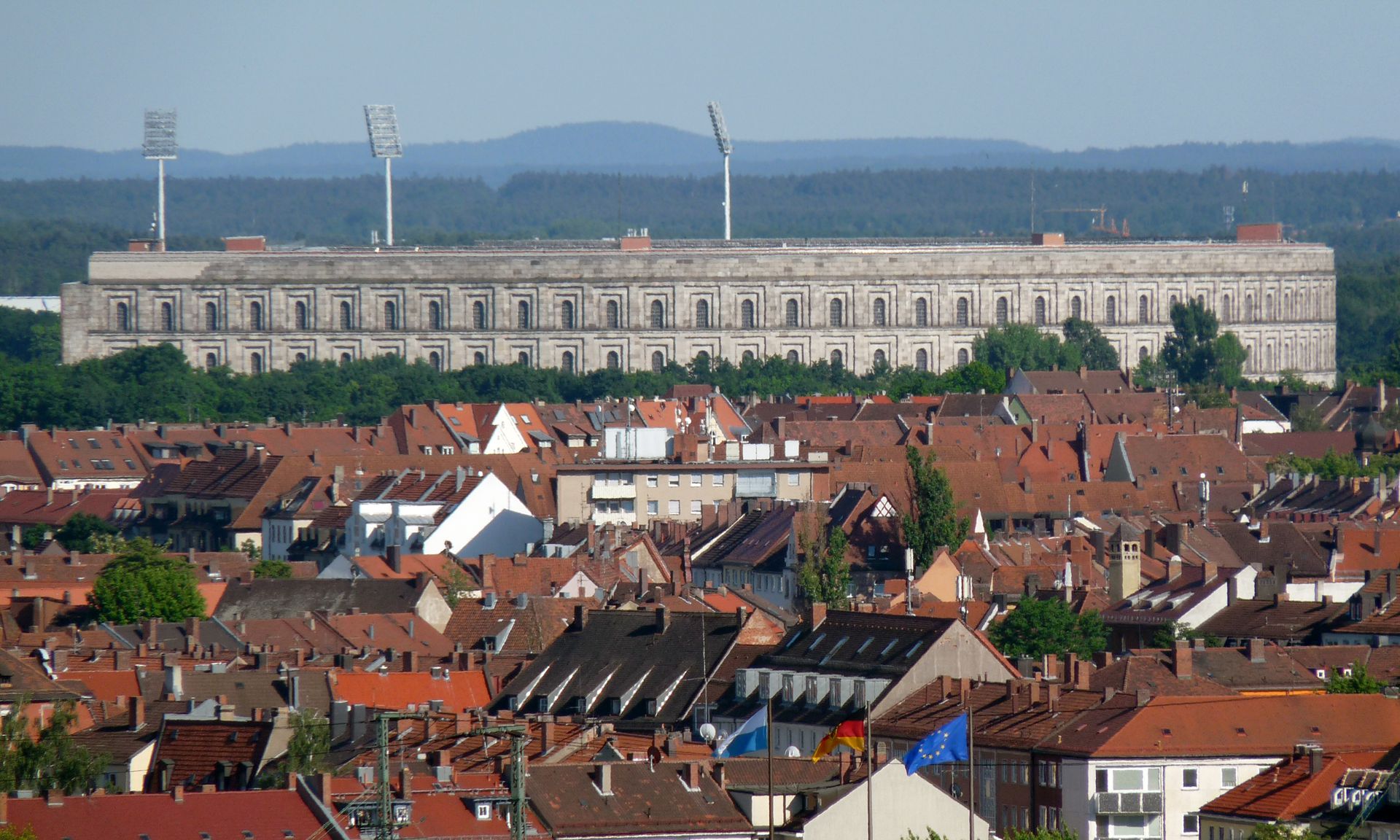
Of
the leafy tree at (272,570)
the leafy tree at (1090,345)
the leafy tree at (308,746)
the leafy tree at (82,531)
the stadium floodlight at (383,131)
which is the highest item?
the stadium floodlight at (383,131)

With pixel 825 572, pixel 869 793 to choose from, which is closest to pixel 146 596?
pixel 825 572

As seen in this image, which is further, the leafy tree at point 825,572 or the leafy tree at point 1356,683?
the leafy tree at point 825,572

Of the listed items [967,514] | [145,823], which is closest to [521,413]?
[967,514]

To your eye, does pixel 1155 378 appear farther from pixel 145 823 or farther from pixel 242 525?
pixel 145 823

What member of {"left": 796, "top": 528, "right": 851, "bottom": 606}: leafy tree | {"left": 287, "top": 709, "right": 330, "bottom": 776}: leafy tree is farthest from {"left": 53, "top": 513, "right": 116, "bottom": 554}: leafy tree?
{"left": 287, "top": 709, "right": 330, "bottom": 776}: leafy tree

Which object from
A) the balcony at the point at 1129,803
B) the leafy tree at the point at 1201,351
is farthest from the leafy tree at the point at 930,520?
the leafy tree at the point at 1201,351

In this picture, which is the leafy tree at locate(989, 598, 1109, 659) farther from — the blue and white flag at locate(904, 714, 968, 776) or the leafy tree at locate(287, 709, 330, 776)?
the leafy tree at locate(287, 709, 330, 776)

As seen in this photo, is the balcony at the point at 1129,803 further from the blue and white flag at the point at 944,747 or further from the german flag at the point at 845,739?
the blue and white flag at the point at 944,747
